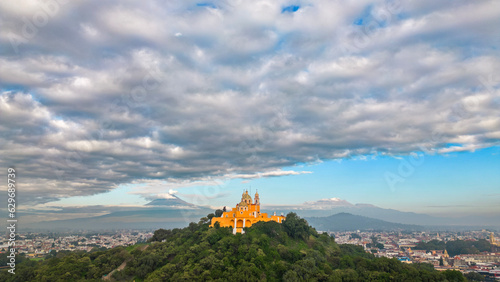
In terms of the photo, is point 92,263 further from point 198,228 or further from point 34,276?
point 198,228

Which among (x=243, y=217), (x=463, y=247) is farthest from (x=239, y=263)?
(x=463, y=247)

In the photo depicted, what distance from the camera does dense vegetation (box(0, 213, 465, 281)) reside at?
38.2m

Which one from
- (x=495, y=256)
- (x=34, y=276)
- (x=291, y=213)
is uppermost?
(x=291, y=213)

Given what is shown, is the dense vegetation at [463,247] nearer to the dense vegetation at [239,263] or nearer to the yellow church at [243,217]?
the dense vegetation at [239,263]

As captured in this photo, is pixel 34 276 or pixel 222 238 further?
pixel 222 238

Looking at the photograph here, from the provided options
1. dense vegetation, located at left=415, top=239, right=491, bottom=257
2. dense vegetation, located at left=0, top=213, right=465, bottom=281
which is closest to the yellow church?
dense vegetation, located at left=0, top=213, right=465, bottom=281

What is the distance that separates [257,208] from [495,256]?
80711 mm

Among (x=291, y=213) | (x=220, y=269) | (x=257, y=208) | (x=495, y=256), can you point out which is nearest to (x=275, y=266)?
(x=220, y=269)

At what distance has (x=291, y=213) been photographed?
55750 millimetres

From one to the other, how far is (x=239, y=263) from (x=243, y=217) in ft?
48.9

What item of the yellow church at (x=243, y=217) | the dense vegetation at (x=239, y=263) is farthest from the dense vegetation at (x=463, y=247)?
the yellow church at (x=243, y=217)

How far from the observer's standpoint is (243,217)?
55562mm

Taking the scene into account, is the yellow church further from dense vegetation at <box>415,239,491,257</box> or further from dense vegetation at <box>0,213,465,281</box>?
dense vegetation at <box>415,239,491,257</box>

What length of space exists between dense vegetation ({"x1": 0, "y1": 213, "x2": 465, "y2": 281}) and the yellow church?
2.27 m
